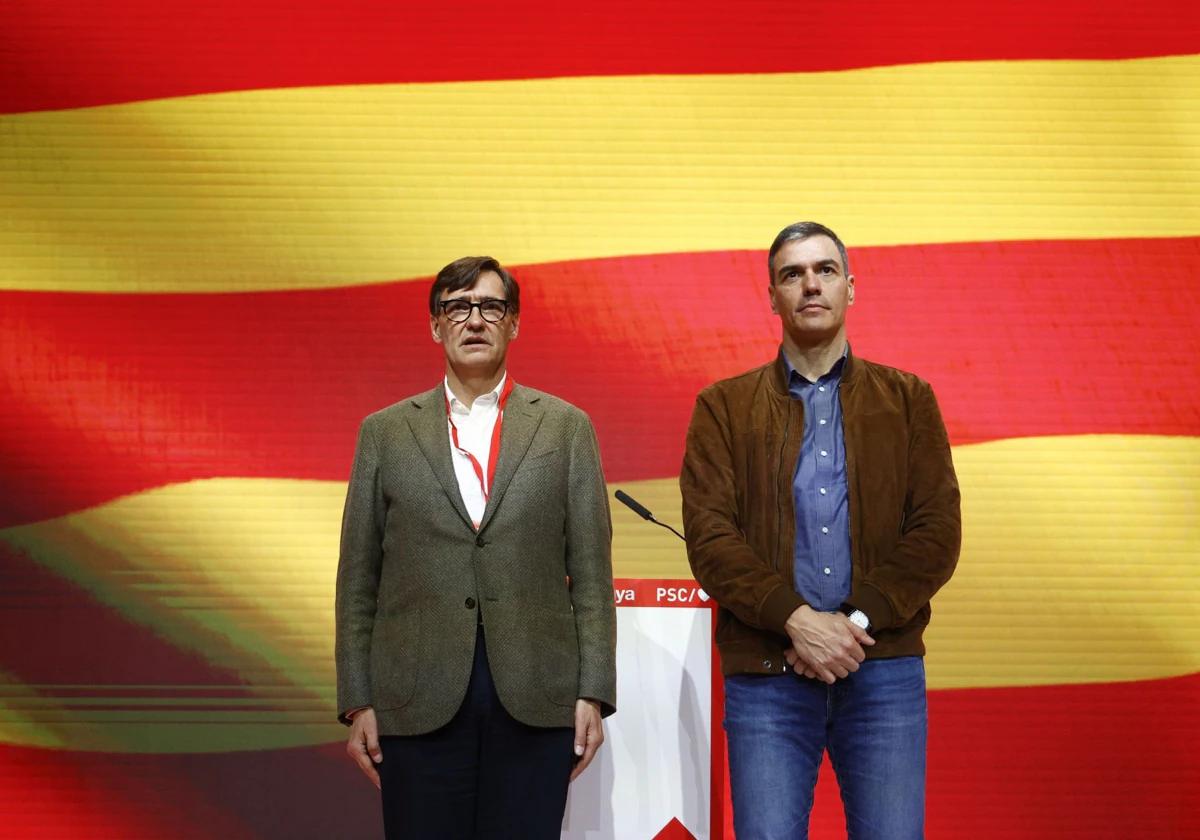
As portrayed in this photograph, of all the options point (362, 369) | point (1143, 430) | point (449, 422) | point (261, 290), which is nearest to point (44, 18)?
point (261, 290)

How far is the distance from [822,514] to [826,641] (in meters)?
0.23

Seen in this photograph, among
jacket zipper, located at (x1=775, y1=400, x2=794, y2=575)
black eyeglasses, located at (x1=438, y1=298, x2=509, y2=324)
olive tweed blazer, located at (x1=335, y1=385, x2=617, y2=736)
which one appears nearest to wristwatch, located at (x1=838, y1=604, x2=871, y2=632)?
jacket zipper, located at (x1=775, y1=400, x2=794, y2=575)

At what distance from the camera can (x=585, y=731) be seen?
1.98m

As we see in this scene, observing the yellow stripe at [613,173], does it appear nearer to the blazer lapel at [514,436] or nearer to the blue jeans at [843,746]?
the blazer lapel at [514,436]

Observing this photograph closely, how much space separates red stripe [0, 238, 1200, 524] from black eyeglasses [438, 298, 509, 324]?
1.00 m

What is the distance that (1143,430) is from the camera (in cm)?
305

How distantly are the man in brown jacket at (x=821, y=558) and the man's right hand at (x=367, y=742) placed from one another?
24.1 inches

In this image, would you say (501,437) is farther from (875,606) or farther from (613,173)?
(613,173)

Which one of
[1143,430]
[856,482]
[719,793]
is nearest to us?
[856,482]

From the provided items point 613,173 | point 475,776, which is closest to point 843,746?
point 475,776

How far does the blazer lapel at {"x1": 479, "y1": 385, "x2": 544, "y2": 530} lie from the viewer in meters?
2.00

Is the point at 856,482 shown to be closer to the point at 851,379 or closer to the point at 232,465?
the point at 851,379

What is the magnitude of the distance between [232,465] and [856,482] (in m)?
1.83

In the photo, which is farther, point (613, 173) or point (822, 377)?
point (613, 173)
